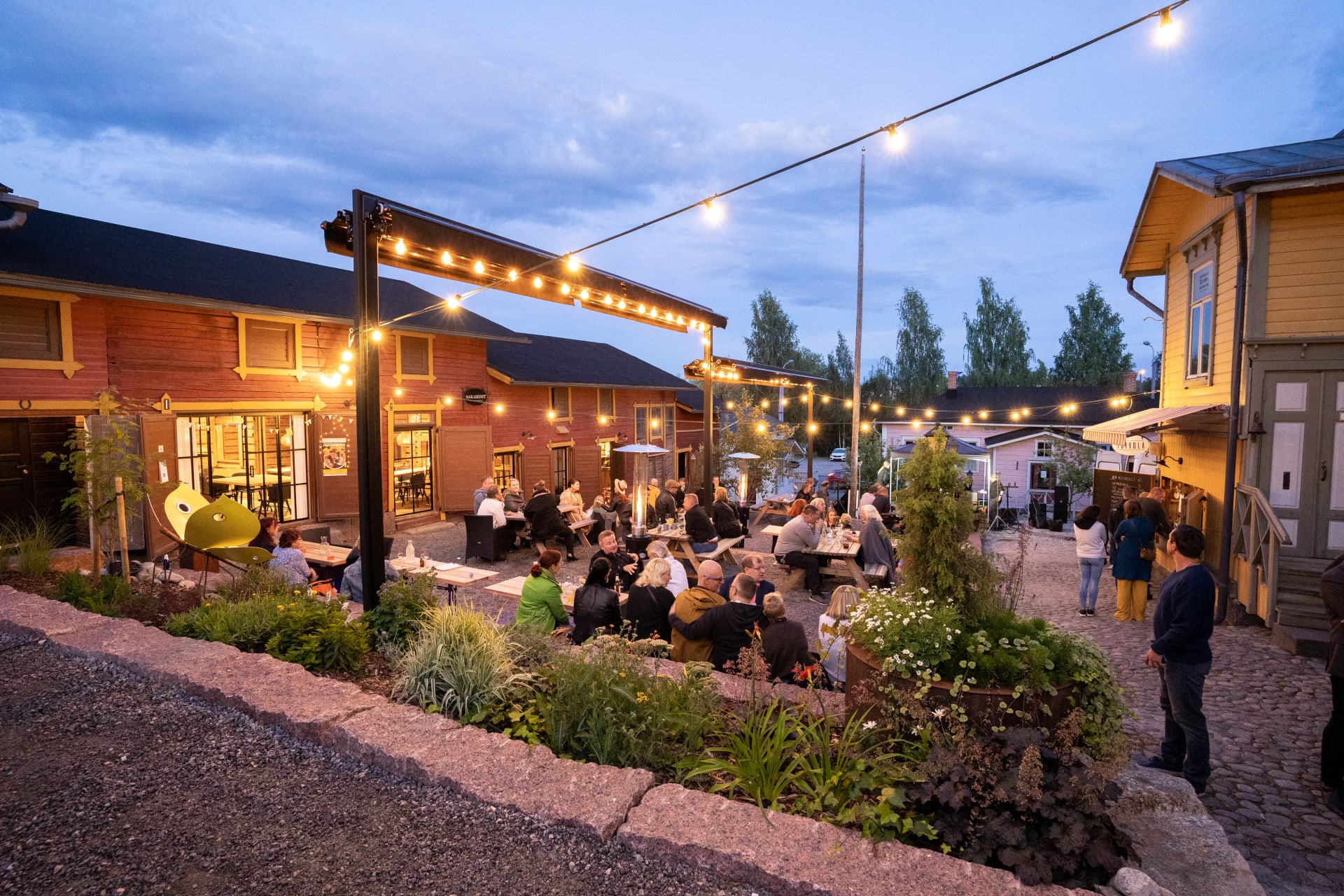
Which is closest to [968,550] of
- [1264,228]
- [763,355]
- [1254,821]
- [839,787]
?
[839,787]

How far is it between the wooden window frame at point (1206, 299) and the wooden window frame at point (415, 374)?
13.8 metres

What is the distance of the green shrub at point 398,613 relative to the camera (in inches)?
179

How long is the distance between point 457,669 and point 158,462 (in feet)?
30.3

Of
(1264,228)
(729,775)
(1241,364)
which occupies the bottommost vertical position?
(729,775)

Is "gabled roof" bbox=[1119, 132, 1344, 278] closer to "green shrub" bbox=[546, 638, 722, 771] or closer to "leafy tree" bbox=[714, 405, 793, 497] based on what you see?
"green shrub" bbox=[546, 638, 722, 771]

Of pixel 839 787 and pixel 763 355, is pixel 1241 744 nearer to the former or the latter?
pixel 839 787

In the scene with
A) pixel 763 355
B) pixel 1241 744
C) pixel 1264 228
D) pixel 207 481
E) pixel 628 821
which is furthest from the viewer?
A: pixel 763 355

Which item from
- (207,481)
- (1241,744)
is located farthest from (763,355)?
(1241,744)

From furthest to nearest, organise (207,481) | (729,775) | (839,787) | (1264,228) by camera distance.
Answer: (207,481)
(1264,228)
(729,775)
(839,787)

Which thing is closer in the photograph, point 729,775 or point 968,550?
point 729,775

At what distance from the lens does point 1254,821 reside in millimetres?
3740

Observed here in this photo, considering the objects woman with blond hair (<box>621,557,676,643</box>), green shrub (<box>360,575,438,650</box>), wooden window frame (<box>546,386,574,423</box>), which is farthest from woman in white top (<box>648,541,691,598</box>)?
wooden window frame (<box>546,386,574,423</box>)

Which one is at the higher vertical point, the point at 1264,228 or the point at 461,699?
the point at 1264,228

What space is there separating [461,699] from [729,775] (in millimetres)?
1452
